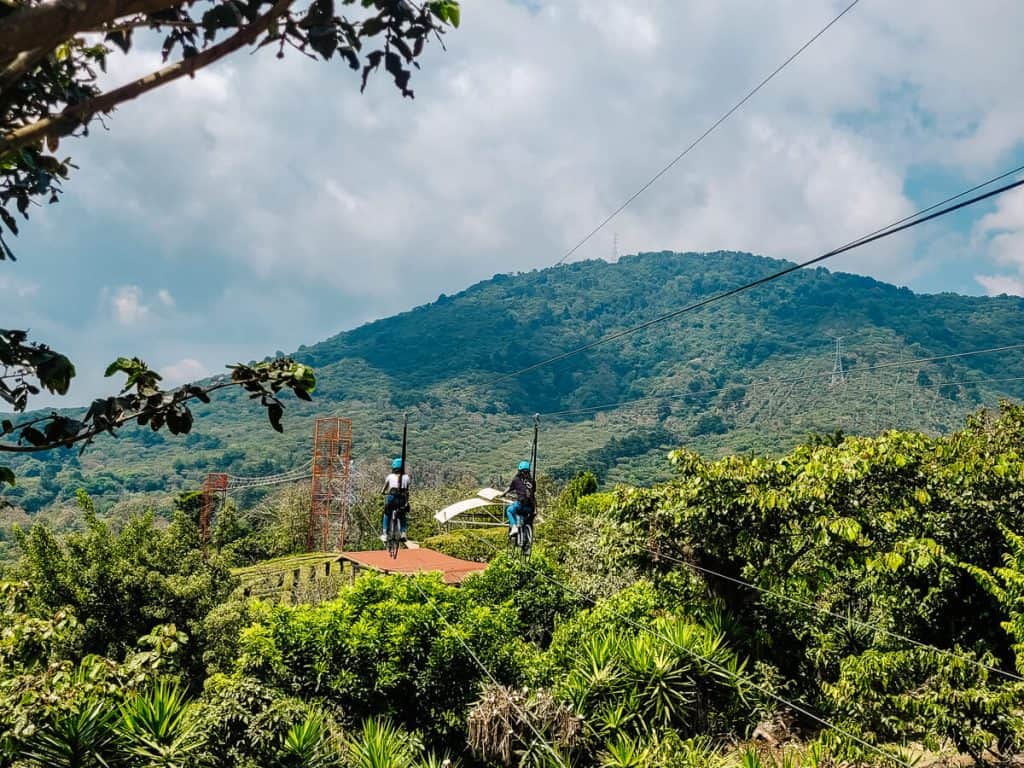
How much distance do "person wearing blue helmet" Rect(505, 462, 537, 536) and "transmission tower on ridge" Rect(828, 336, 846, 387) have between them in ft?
311

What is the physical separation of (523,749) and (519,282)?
629 ft

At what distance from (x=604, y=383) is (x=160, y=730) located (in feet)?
443

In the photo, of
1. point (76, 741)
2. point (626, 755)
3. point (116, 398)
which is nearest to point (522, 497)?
point (626, 755)

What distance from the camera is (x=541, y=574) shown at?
17547 millimetres

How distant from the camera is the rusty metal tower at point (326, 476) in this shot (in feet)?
132

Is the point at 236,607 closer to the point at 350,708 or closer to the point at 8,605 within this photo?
the point at 350,708

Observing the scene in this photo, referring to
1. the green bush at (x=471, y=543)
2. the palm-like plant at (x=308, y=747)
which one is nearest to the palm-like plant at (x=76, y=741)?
the palm-like plant at (x=308, y=747)

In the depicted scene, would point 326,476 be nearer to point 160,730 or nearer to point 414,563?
point 414,563

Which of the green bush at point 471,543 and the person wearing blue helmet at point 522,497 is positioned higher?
the person wearing blue helmet at point 522,497

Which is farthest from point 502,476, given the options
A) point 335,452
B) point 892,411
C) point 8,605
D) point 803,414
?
point 8,605

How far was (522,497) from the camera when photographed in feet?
41.5

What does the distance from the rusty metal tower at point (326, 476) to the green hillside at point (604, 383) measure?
1080 inches

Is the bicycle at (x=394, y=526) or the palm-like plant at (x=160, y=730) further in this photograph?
the bicycle at (x=394, y=526)

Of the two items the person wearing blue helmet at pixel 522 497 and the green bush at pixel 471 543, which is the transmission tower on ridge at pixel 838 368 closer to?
the green bush at pixel 471 543
